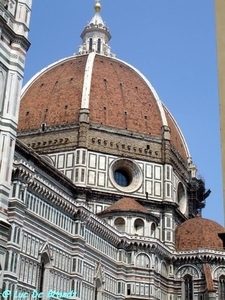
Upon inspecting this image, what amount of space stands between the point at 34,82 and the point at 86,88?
786 cm

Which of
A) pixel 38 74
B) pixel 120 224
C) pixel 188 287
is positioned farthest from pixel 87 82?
pixel 188 287

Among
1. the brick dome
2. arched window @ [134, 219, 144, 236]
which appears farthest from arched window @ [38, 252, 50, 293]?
the brick dome

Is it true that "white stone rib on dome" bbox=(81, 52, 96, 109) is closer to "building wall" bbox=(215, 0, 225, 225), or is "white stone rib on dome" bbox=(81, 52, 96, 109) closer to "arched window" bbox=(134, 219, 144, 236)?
"arched window" bbox=(134, 219, 144, 236)

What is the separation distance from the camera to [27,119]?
182ft

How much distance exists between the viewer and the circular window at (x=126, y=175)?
51.6m

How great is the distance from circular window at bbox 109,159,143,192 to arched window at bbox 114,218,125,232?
16.8ft

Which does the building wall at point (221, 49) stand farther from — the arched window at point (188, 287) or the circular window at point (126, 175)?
the circular window at point (126, 175)

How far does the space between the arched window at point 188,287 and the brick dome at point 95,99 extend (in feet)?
46.8

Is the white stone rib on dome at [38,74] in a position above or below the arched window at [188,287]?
above

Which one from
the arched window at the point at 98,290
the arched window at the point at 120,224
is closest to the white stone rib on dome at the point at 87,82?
the arched window at the point at 120,224

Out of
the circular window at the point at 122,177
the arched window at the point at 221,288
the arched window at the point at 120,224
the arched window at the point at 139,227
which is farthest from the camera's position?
the circular window at the point at 122,177

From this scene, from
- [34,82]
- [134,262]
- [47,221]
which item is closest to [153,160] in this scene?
[134,262]

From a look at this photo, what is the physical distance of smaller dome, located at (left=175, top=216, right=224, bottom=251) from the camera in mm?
49531

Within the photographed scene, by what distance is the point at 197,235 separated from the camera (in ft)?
165
